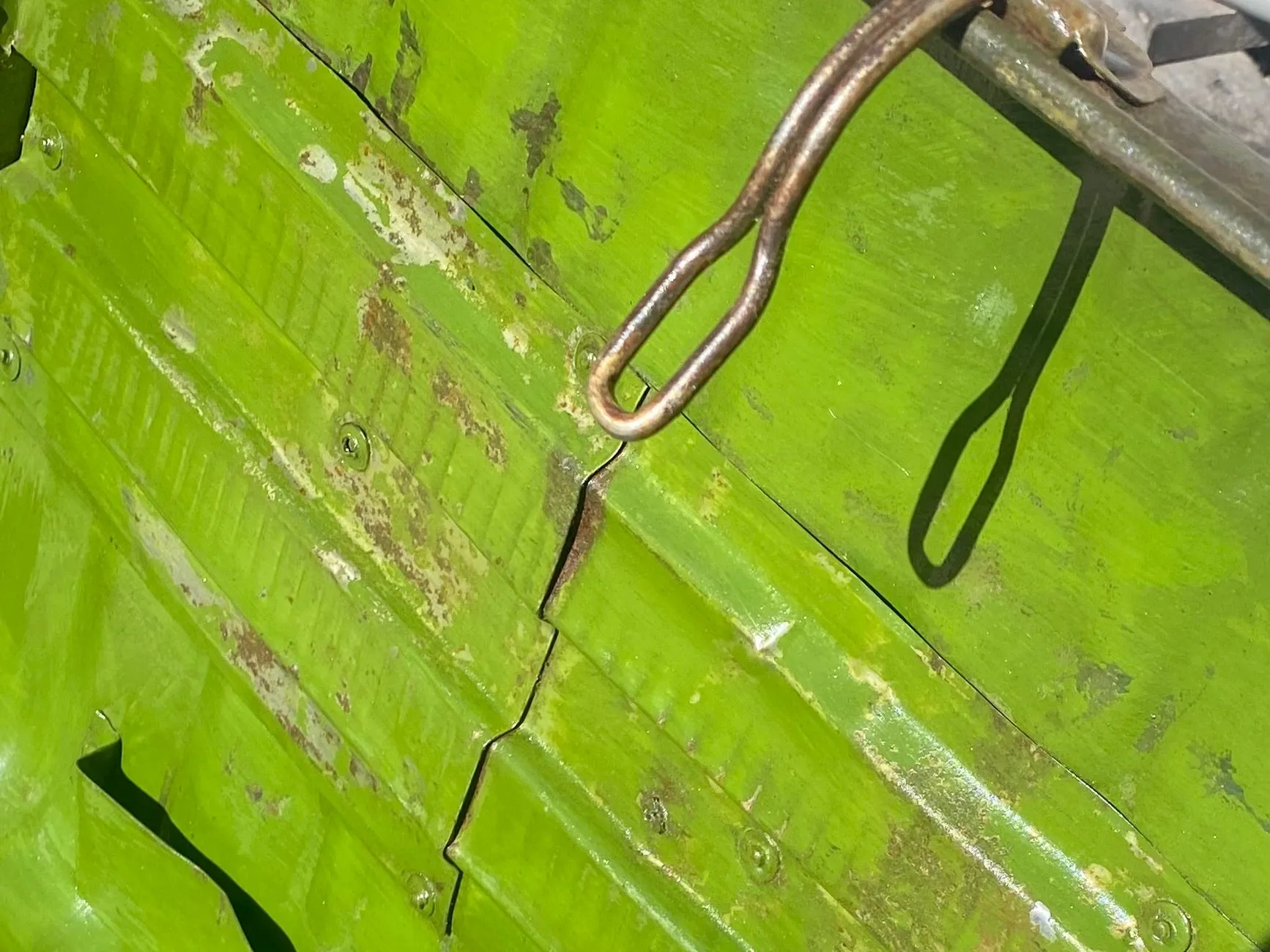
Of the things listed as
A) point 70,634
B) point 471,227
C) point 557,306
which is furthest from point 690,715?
point 70,634

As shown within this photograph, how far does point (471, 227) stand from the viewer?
1.21 meters

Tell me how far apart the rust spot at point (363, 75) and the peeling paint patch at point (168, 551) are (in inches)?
24.5

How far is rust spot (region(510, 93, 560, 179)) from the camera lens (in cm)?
110

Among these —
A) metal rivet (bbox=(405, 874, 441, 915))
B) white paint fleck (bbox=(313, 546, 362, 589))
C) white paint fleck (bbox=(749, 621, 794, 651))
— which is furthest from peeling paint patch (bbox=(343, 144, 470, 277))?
metal rivet (bbox=(405, 874, 441, 915))

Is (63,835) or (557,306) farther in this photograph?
(63,835)

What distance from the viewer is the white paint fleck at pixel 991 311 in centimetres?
87

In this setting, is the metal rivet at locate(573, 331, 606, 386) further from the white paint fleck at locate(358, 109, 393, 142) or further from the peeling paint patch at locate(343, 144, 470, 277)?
the white paint fleck at locate(358, 109, 393, 142)

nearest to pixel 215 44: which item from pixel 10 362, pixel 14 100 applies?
pixel 14 100

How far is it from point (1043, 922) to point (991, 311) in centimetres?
46

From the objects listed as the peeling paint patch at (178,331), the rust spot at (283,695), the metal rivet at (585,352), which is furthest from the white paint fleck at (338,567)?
the metal rivet at (585,352)

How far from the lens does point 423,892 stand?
4.64 feet

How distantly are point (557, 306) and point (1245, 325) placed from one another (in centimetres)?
59

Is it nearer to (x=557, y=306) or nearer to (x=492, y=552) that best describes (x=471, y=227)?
(x=557, y=306)

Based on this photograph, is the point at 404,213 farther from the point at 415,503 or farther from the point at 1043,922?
the point at 1043,922
